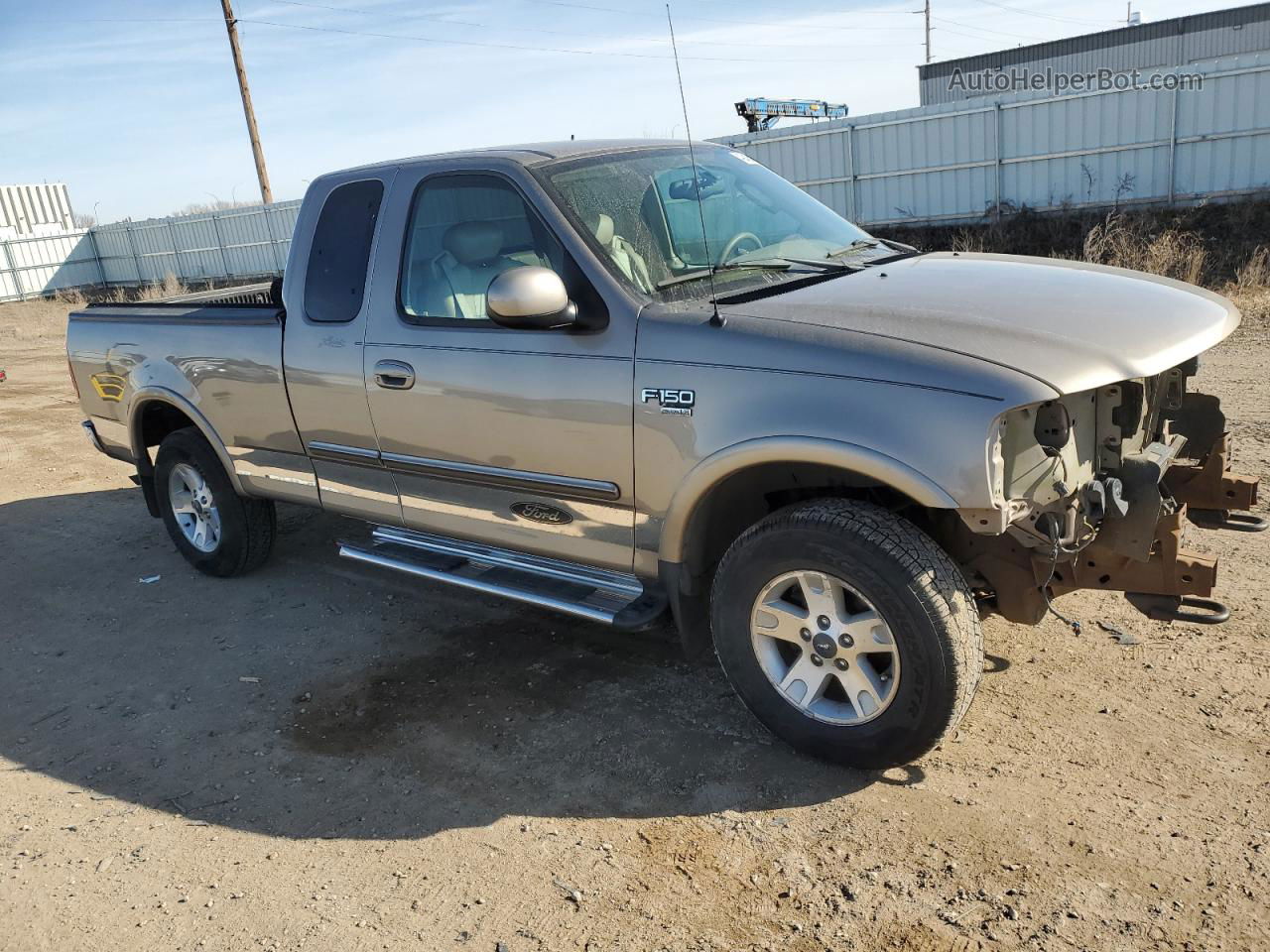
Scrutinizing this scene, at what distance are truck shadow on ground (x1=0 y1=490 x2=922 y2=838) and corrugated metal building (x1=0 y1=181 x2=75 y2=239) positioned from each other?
54.5 meters

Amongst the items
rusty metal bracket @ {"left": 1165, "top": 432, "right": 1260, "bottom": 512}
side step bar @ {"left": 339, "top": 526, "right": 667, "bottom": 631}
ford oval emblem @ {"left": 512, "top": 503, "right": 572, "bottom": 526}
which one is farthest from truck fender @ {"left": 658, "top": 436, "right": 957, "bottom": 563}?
rusty metal bracket @ {"left": 1165, "top": 432, "right": 1260, "bottom": 512}

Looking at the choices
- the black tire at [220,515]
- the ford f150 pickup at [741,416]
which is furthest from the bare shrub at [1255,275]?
the black tire at [220,515]

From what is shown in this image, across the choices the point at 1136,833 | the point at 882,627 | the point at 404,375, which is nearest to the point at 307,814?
the point at 404,375

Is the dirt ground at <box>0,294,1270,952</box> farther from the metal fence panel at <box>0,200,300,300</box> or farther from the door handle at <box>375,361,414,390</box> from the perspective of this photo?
the metal fence panel at <box>0,200,300,300</box>

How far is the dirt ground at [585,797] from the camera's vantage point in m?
2.83

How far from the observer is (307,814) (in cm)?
352

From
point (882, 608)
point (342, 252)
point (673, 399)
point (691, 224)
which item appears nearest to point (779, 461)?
point (673, 399)

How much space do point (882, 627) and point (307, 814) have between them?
2.07m

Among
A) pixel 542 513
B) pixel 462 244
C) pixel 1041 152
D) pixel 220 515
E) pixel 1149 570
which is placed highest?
pixel 462 244

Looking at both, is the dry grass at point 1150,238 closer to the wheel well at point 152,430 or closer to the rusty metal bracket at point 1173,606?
the rusty metal bracket at point 1173,606

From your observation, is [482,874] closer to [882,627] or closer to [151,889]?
[151,889]

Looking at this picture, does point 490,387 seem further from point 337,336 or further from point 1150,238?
point 1150,238

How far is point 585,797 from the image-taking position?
346cm

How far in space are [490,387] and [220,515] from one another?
2563 mm
